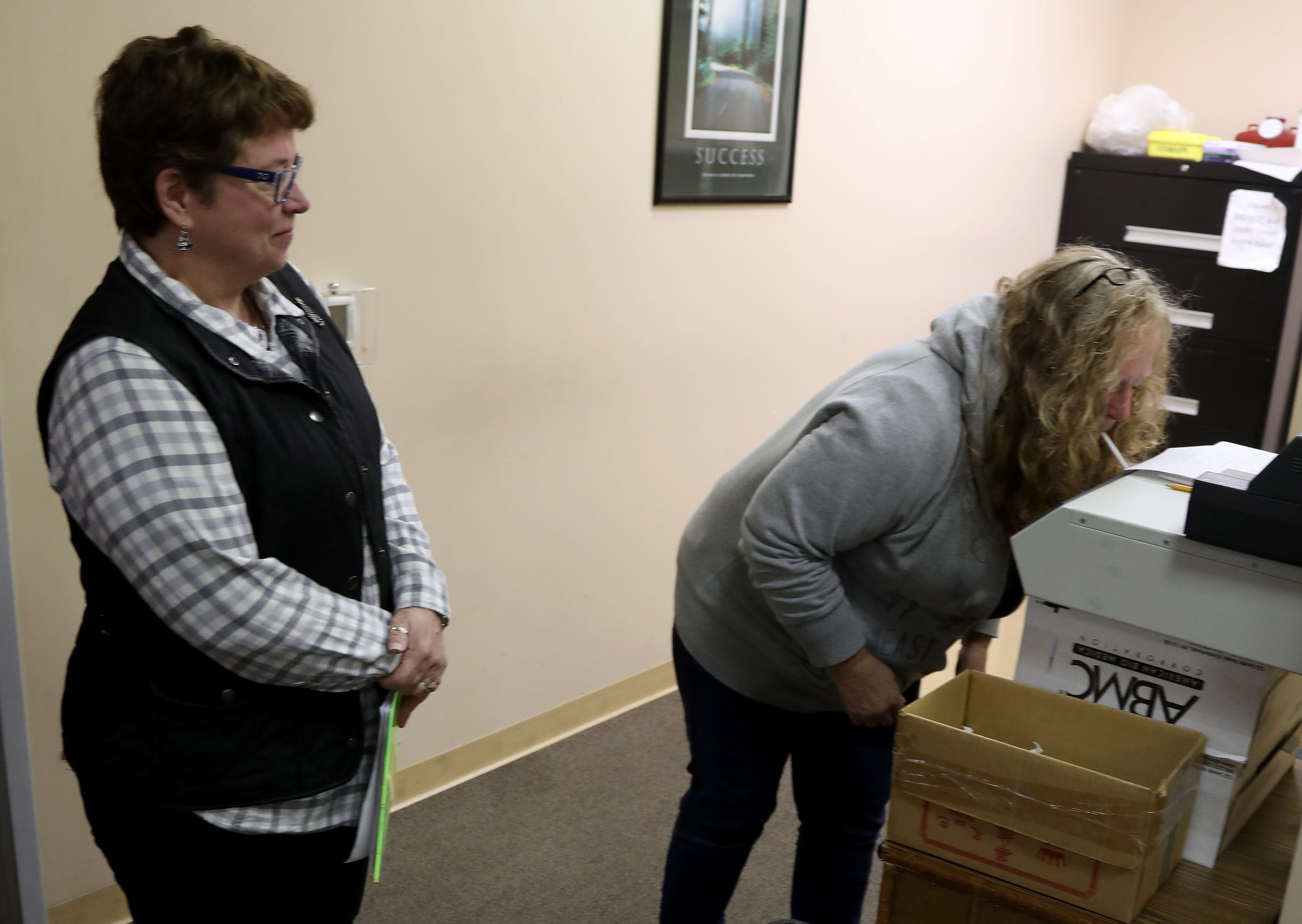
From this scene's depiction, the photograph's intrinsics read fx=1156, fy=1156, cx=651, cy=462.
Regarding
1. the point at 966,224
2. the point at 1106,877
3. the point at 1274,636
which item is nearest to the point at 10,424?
the point at 1106,877

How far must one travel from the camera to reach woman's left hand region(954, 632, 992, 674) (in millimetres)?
1716

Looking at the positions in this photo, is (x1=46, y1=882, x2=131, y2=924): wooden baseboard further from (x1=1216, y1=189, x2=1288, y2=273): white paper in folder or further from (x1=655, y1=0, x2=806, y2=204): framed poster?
(x1=1216, y1=189, x2=1288, y2=273): white paper in folder

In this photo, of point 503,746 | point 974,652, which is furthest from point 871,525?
point 503,746

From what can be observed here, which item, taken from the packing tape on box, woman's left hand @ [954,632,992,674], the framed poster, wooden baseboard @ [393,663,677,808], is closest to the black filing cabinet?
the framed poster

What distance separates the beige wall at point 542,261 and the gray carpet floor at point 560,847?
0.15 metres

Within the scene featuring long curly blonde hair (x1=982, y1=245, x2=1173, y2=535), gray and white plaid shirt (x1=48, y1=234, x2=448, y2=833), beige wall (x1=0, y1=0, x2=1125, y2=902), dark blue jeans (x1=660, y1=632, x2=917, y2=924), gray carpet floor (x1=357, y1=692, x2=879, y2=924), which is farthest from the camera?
gray carpet floor (x1=357, y1=692, x2=879, y2=924)

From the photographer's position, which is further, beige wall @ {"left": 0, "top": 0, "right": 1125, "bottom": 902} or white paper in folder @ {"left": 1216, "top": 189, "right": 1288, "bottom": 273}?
white paper in folder @ {"left": 1216, "top": 189, "right": 1288, "bottom": 273}

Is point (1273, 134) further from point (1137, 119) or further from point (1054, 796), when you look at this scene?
point (1054, 796)

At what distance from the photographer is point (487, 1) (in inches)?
84.0

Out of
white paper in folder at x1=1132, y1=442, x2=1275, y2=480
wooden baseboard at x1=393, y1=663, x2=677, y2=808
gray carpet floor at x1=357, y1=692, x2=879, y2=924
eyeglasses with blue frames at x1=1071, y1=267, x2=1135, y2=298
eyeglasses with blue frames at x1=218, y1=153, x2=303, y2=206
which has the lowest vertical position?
gray carpet floor at x1=357, y1=692, x2=879, y2=924

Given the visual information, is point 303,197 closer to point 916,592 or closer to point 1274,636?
point 916,592

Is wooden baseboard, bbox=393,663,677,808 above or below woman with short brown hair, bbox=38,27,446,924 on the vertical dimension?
below

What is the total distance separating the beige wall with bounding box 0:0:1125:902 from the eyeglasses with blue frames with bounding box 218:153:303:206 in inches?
27.3

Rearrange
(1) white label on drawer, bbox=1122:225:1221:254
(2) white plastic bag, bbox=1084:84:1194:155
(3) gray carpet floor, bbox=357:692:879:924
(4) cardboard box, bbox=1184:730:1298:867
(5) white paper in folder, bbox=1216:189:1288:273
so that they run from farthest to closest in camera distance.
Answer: (2) white plastic bag, bbox=1084:84:1194:155 < (1) white label on drawer, bbox=1122:225:1221:254 < (5) white paper in folder, bbox=1216:189:1288:273 < (3) gray carpet floor, bbox=357:692:879:924 < (4) cardboard box, bbox=1184:730:1298:867
